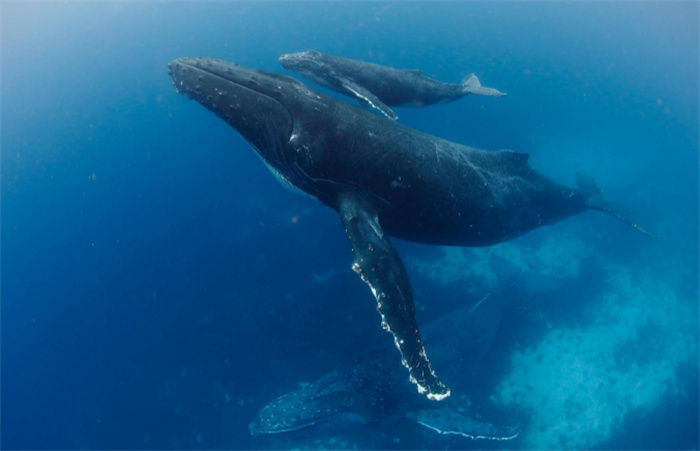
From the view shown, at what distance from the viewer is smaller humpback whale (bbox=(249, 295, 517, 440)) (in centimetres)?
1225

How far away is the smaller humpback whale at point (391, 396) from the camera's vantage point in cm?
1225

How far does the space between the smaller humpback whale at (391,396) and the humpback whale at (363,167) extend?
627 cm

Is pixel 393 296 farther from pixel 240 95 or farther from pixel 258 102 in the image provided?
pixel 240 95

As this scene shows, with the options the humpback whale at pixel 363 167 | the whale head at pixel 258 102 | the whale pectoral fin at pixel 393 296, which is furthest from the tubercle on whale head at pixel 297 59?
the whale pectoral fin at pixel 393 296

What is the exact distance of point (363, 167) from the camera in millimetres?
6680

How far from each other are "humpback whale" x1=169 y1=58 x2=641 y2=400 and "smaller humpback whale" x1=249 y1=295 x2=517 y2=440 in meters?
6.27

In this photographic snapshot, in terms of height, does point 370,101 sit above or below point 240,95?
below

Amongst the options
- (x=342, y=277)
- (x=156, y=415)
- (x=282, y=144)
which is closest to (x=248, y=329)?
(x=342, y=277)

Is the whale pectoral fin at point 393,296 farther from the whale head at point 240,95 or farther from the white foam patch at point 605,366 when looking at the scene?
the white foam patch at point 605,366

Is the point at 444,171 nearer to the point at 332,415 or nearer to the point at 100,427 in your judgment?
the point at 332,415

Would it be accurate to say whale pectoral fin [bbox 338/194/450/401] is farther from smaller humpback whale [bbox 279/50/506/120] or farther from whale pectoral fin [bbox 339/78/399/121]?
smaller humpback whale [bbox 279/50/506/120]

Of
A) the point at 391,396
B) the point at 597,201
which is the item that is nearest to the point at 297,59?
the point at 391,396

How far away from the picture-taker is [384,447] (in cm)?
1341

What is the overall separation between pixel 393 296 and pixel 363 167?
2.37m
